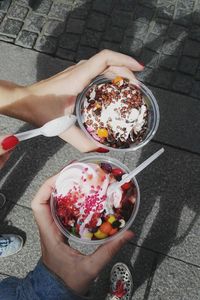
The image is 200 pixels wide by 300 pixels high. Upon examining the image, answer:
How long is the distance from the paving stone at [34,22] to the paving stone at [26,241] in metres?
1.86

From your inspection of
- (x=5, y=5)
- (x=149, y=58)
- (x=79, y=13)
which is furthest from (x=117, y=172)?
(x=5, y=5)

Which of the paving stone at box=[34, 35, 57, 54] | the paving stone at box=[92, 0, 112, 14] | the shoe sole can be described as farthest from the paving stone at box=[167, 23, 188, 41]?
the shoe sole

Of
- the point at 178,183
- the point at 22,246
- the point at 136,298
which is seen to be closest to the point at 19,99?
the point at 22,246

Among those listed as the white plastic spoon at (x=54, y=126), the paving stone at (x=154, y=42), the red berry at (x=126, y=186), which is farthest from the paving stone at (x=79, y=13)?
the red berry at (x=126, y=186)

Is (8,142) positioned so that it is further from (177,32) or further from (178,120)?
(177,32)

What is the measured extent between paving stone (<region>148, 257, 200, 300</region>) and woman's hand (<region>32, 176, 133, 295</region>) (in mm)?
1071

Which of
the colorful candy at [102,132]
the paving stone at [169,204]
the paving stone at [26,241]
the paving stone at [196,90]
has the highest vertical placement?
the colorful candy at [102,132]

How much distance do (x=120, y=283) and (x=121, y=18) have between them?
8.65ft

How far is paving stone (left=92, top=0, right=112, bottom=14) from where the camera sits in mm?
4277

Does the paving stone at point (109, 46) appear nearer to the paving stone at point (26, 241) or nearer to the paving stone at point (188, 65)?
the paving stone at point (188, 65)

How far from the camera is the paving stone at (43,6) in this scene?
4277mm

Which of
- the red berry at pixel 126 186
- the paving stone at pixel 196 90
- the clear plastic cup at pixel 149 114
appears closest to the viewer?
the red berry at pixel 126 186

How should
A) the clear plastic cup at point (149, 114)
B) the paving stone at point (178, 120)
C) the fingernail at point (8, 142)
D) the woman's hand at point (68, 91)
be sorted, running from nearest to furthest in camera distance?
the fingernail at point (8, 142) → the clear plastic cup at point (149, 114) → the woman's hand at point (68, 91) → the paving stone at point (178, 120)

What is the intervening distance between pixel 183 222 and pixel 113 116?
1424mm
